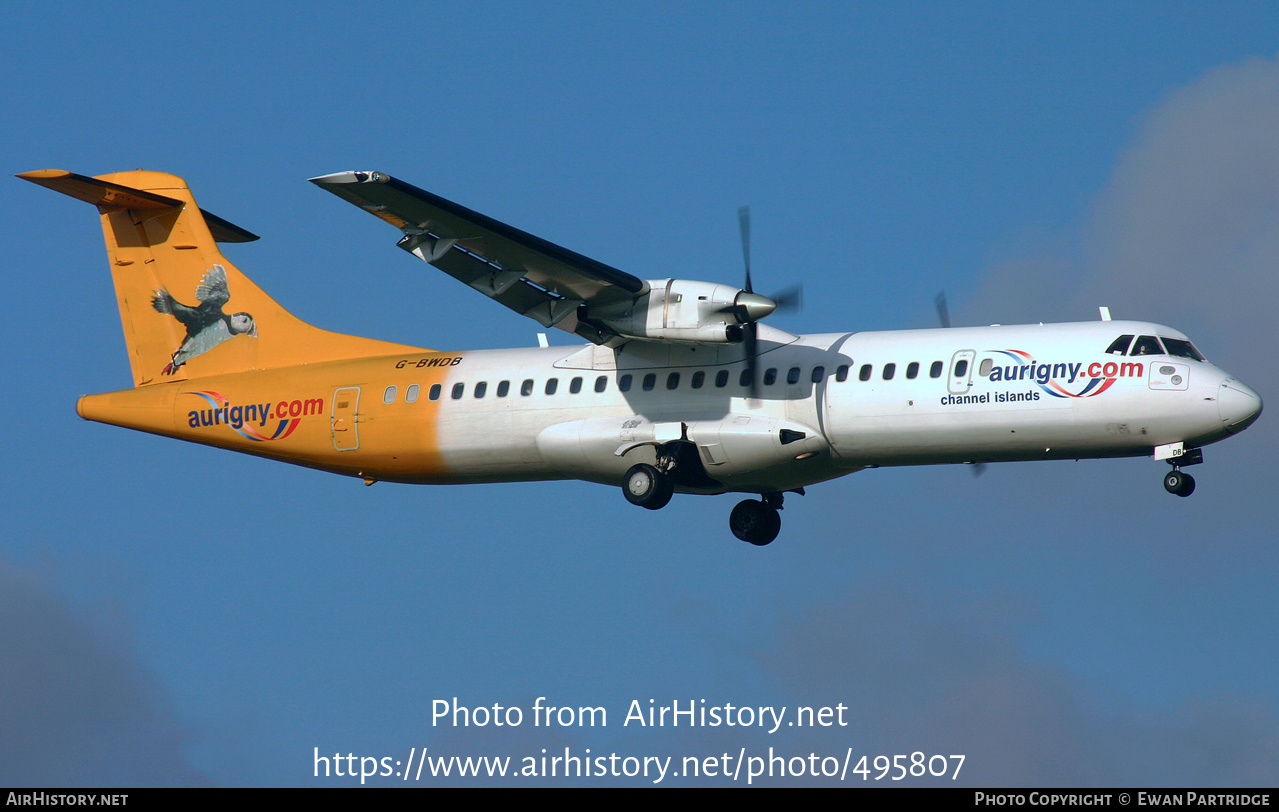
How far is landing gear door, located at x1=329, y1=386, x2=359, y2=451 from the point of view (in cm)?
2417

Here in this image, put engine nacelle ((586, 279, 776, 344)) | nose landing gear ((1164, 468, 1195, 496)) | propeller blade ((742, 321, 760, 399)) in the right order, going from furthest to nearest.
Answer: propeller blade ((742, 321, 760, 399))
engine nacelle ((586, 279, 776, 344))
nose landing gear ((1164, 468, 1195, 496))

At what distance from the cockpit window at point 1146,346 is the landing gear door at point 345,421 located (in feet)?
35.9

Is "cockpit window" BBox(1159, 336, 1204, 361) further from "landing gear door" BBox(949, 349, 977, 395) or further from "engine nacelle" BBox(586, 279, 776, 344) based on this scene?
"engine nacelle" BBox(586, 279, 776, 344)

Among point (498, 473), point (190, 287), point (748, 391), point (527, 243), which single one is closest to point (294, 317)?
point (190, 287)

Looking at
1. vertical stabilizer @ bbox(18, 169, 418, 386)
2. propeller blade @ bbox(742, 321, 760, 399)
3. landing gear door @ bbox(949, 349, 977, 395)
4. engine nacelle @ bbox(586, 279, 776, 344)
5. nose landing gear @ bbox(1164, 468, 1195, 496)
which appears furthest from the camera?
vertical stabilizer @ bbox(18, 169, 418, 386)

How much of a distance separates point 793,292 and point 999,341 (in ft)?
9.19

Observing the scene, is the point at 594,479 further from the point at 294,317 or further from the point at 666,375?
the point at 294,317

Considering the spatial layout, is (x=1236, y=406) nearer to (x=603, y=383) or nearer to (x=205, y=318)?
(x=603, y=383)

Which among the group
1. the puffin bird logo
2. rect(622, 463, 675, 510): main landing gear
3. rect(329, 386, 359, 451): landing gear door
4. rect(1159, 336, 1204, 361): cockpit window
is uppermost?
the puffin bird logo

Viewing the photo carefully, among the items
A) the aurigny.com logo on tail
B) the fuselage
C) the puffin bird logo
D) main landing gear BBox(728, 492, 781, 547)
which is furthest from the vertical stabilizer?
main landing gear BBox(728, 492, 781, 547)

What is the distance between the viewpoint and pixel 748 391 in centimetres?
2222

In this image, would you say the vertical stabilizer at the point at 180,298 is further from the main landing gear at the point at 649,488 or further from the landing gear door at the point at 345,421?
the main landing gear at the point at 649,488

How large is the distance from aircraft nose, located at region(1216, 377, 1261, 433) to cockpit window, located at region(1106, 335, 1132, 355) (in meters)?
1.23

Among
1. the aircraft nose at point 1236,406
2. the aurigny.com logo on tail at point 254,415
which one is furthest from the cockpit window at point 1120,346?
the aurigny.com logo on tail at point 254,415
